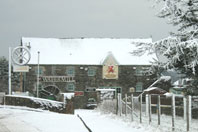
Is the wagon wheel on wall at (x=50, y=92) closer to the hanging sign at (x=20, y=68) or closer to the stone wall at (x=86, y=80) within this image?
the stone wall at (x=86, y=80)

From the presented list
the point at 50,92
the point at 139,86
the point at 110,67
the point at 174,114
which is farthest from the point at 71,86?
the point at 174,114

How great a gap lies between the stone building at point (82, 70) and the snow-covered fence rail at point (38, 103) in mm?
29796

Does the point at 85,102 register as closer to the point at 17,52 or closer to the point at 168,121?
the point at 17,52

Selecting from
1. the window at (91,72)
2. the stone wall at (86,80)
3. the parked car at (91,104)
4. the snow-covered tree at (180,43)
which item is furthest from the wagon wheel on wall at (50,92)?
the snow-covered tree at (180,43)

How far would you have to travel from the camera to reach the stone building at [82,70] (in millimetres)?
60312

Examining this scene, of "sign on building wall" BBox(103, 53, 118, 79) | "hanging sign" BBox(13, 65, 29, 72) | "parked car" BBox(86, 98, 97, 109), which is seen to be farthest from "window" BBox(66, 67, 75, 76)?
"hanging sign" BBox(13, 65, 29, 72)

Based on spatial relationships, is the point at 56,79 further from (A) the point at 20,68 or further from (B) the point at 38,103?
(B) the point at 38,103

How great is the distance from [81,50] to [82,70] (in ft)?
13.6

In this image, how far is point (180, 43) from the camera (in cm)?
2059

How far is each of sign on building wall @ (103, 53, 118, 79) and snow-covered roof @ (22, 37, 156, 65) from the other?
793mm

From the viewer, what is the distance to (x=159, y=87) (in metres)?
47.5

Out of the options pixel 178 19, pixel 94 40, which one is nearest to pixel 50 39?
pixel 94 40

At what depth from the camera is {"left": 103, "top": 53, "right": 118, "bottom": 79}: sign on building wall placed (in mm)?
61625

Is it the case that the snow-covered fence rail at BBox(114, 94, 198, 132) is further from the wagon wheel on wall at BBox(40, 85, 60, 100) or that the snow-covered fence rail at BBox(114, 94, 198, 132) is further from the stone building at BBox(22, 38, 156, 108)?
the stone building at BBox(22, 38, 156, 108)
